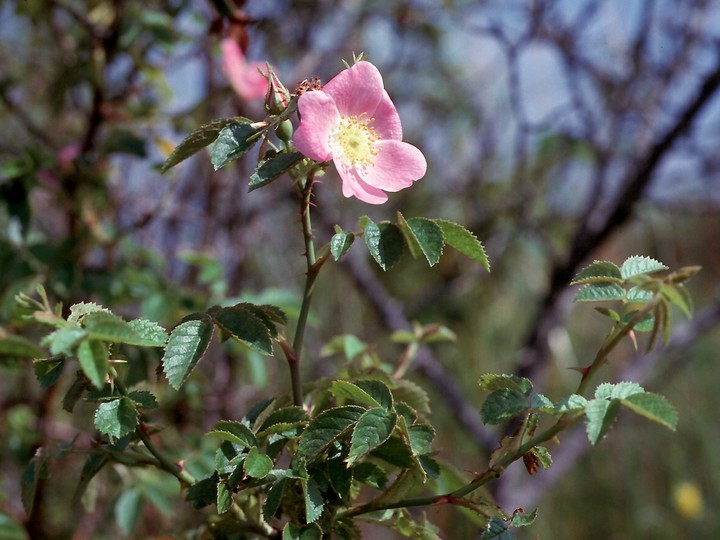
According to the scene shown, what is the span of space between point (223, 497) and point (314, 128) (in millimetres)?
258

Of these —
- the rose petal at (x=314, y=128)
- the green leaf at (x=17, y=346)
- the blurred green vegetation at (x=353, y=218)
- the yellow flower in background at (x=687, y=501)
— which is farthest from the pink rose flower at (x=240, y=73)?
the yellow flower in background at (x=687, y=501)

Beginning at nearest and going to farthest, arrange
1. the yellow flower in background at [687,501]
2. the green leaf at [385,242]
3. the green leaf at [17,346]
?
1. the green leaf at [385,242]
2. the green leaf at [17,346]
3. the yellow flower in background at [687,501]

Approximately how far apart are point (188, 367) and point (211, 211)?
1270 millimetres

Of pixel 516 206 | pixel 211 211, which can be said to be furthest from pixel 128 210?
pixel 516 206

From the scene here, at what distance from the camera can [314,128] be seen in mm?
518

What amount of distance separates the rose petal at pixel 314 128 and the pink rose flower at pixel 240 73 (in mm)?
817

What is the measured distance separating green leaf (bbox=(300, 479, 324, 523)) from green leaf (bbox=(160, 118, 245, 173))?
0.83 feet

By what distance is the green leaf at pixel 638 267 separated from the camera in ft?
1.71

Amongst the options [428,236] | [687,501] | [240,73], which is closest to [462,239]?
[428,236]

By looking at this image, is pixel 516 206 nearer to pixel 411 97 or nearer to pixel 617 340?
pixel 411 97

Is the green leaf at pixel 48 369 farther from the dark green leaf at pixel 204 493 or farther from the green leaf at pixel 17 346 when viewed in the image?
the green leaf at pixel 17 346

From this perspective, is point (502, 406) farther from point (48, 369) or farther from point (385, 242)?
point (48, 369)

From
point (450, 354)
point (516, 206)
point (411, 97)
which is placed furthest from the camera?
point (450, 354)

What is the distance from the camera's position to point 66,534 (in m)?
1.45
